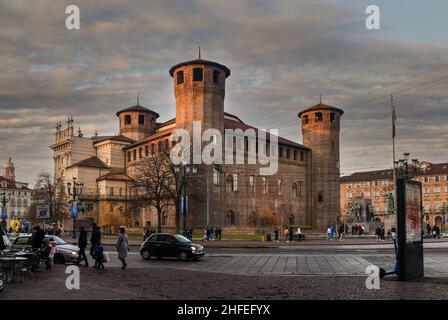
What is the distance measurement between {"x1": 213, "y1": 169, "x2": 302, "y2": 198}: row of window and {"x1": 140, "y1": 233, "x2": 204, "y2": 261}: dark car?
45915 mm

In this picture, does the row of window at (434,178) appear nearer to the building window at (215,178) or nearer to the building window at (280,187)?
the building window at (280,187)

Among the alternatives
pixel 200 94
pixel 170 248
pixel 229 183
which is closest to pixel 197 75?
pixel 200 94

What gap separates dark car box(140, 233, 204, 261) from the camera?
25.2 m

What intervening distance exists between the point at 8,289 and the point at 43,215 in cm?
1807

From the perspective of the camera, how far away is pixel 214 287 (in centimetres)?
1460

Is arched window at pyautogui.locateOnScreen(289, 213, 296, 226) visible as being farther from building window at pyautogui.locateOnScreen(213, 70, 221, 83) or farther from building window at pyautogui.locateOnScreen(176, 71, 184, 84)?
building window at pyautogui.locateOnScreen(176, 71, 184, 84)

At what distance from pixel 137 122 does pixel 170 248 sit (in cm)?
7310

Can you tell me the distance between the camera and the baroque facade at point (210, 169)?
7275cm

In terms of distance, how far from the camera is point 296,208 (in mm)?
92000

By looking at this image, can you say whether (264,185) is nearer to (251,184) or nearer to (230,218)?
(251,184)
